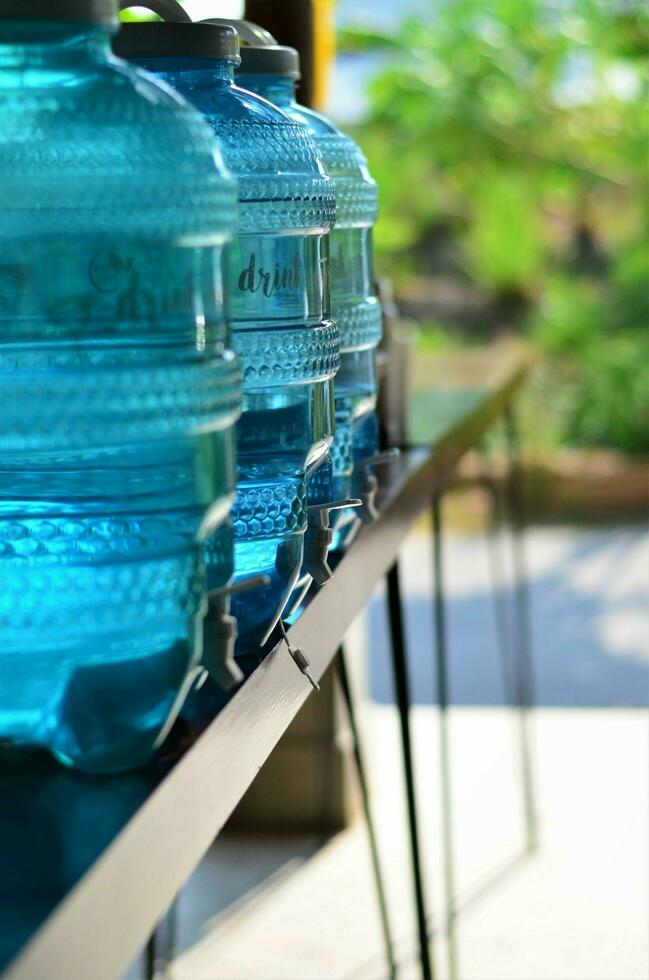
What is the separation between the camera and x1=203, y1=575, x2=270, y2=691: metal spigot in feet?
1.92

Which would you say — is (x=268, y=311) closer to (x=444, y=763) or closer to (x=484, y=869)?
(x=444, y=763)

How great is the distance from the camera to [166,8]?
680mm

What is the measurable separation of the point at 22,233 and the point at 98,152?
4 centimetres

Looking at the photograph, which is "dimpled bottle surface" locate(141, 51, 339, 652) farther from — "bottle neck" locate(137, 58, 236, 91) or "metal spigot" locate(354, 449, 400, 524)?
"metal spigot" locate(354, 449, 400, 524)

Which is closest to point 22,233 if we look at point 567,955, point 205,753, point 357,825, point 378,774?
point 205,753

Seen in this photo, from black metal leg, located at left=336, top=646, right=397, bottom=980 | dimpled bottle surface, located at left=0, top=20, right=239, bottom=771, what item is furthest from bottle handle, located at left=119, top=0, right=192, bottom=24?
black metal leg, located at left=336, top=646, right=397, bottom=980

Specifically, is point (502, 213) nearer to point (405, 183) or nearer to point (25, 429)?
point (405, 183)

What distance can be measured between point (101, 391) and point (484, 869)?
223 centimetres

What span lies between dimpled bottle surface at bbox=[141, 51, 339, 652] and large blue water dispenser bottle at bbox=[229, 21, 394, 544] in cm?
17

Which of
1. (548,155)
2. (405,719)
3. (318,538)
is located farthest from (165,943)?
(548,155)

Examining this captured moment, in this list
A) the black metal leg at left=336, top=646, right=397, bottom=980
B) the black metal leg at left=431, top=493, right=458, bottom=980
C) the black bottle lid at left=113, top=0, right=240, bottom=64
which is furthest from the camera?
the black metal leg at left=431, top=493, right=458, bottom=980

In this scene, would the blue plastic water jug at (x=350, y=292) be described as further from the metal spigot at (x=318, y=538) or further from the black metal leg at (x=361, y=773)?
the black metal leg at (x=361, y=773)

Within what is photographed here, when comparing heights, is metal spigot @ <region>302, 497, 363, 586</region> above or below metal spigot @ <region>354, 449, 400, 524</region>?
above

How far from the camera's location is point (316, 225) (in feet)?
2.49
